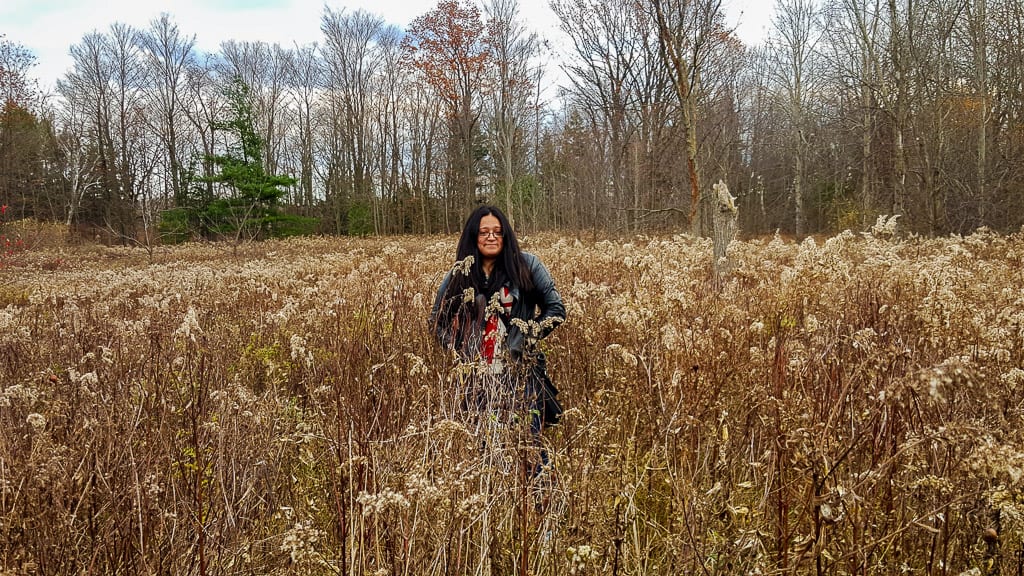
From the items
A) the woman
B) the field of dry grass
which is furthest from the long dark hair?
the field of dry grass

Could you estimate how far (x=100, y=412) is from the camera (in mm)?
2309

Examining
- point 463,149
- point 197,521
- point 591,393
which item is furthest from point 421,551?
point 463,149

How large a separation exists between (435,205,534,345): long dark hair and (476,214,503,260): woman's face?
30 millimetres

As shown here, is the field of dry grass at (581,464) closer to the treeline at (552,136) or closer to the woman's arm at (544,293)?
the woman's arm at (544,293)

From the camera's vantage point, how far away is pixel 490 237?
11.4 feet

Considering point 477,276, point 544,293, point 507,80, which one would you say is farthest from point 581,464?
point 507,80

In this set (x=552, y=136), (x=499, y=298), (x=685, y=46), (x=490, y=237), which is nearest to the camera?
(x=499, y=298)

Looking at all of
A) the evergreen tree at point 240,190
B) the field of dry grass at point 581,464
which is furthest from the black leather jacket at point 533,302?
the evergreen tree at point 240,190

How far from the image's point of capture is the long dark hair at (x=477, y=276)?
11.0 ft

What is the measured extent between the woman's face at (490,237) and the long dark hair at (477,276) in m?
0.03

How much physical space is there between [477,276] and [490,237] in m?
0.28

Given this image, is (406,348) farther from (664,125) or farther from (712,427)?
(664,125)

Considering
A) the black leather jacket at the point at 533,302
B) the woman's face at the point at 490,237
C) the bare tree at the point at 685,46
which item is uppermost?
the bare tree at the point at 685,46

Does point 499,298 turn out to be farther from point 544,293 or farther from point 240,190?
point 240,190
